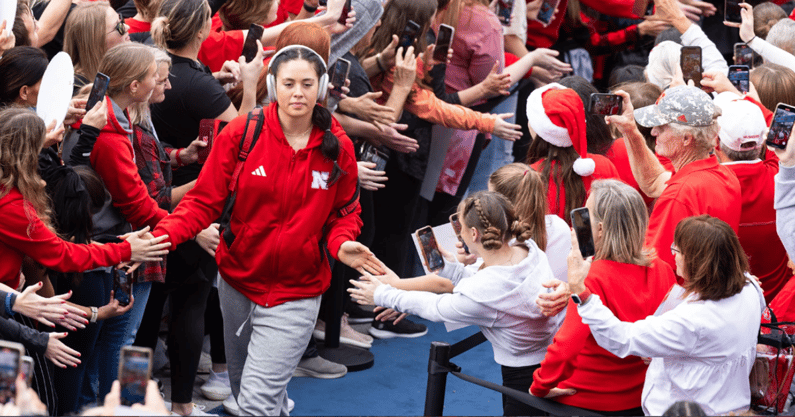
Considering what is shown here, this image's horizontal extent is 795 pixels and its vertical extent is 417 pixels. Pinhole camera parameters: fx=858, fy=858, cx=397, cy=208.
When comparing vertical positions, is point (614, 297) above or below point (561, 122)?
below

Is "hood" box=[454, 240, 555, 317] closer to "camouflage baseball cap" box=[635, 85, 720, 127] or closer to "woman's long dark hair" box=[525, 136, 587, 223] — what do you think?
"woman's long dark hair" box=[525, 136, 587, 223]

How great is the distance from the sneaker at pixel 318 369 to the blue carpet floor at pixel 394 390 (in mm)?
37

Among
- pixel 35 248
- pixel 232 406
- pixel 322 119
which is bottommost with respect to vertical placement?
pixel 232 406

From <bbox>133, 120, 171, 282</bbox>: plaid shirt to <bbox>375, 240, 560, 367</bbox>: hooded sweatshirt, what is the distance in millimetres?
1047

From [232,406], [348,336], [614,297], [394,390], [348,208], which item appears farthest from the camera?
[348,336]

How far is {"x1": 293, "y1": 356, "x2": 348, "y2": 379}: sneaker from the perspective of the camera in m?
4.52

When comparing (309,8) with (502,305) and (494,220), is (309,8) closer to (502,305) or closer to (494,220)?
(494,220)

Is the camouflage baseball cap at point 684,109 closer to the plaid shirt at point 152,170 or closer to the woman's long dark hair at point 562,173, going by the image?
the woman's long dark hair at point 562,173

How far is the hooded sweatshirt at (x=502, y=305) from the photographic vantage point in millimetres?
2953

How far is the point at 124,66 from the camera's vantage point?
3471 mm

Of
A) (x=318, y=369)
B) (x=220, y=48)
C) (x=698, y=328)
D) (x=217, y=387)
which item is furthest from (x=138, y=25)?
(x=698, y=328)

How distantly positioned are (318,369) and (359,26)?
182 centimetres

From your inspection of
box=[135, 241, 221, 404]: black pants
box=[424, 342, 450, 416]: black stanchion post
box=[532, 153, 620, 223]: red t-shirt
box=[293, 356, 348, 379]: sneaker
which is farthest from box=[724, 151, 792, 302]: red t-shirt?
box=[135, 241, 221, 404]: black pants

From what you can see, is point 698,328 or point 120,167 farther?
point 120,167
